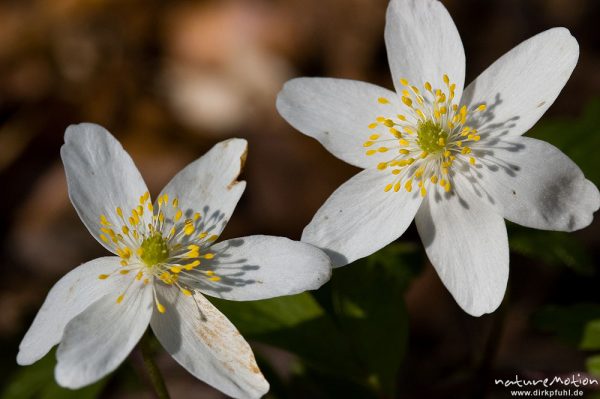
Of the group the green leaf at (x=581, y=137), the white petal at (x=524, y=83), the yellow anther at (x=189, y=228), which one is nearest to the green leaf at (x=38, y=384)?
the yellow anther at (x=189, y=228)

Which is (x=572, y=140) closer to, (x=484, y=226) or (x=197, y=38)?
(x=484, y=226)

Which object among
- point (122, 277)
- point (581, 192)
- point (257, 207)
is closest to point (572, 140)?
point (581, 192)

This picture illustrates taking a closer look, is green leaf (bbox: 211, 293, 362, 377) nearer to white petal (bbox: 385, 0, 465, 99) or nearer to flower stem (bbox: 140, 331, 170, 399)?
flower stem (bbox: 140, 331, 170, 399)

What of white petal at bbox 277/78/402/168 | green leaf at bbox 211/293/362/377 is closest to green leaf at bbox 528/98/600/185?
white petal at bbox 277/78/402/168

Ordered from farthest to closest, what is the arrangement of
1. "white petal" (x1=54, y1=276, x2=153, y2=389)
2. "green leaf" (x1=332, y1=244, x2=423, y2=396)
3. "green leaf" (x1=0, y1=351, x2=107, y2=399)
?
1. "green leaf" (x1=0, y1=351, x2=107, y2=399)
2. "green leaf" (x1=332, y1=244, x2=423, y2=396)
3. "white petal" (x1=54, y1=276, x2=153, y2=389)

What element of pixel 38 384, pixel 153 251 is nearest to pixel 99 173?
pixel 153 251

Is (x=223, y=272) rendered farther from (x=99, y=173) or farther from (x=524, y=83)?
(x=524, y=83)
